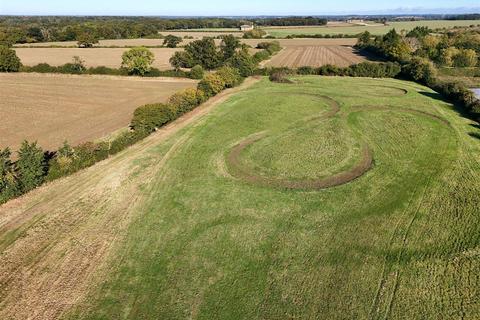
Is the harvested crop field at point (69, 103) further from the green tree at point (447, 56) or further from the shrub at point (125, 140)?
the green tree at point (447, 56)

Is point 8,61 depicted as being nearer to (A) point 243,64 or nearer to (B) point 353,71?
(A) point 243,64

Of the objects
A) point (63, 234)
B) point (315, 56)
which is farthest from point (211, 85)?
point (315, 56)

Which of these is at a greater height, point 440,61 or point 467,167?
point 440,61

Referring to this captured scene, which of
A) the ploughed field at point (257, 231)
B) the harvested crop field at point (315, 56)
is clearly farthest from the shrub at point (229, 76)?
the ploughed field at point (257, 231)

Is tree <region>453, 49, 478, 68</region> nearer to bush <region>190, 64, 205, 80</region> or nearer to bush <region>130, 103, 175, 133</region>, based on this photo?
bush <region>190, 64, 205, 80</region>

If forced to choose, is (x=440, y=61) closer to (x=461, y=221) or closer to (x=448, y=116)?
(x=448, y=116)

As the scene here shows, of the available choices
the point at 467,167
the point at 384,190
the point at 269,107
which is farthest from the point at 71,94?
the point at 467,167

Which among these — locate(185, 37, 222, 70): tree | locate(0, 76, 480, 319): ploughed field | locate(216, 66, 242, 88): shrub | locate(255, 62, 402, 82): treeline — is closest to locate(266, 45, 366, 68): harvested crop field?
locate(255, 62, 402, 82): treeline
